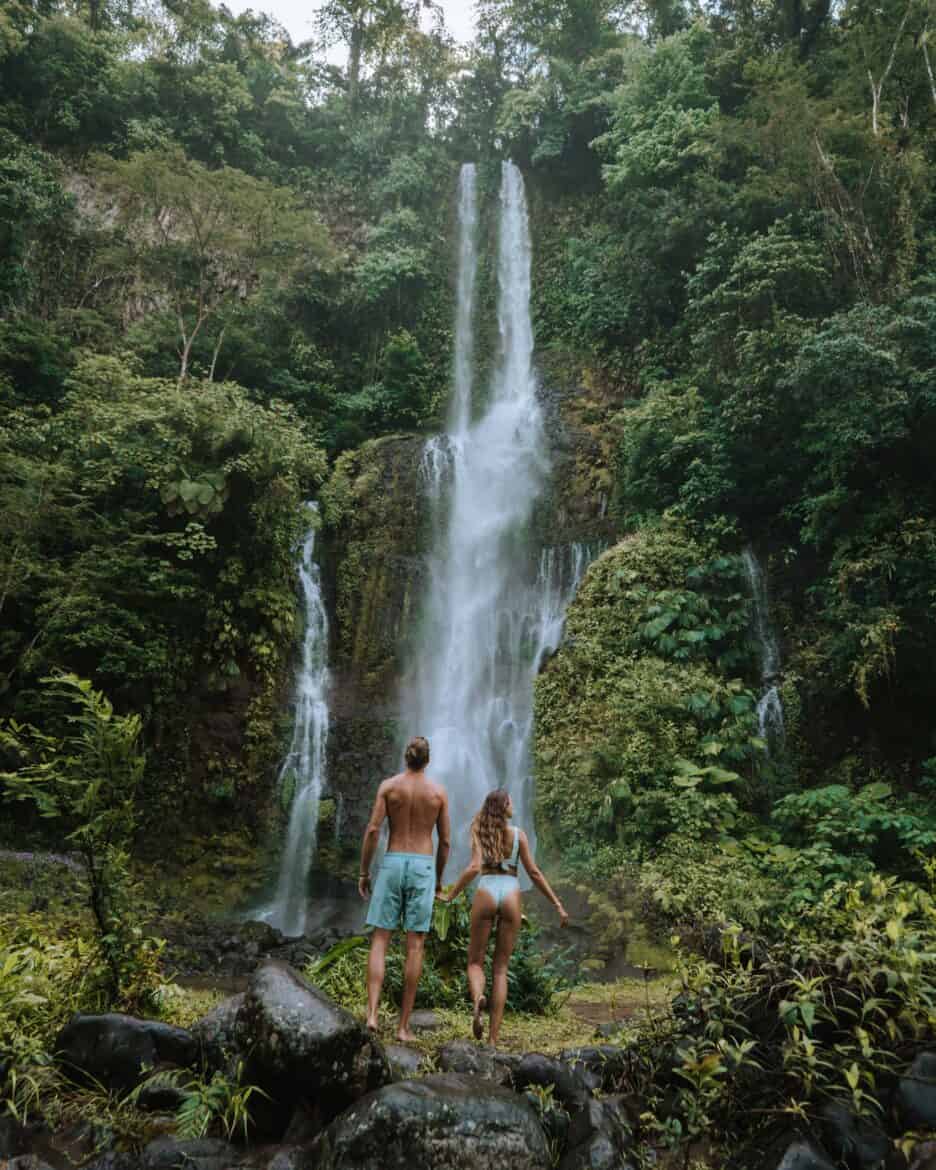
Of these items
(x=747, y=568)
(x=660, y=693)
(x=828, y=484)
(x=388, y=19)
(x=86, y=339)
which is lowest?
(x=660, y=693)

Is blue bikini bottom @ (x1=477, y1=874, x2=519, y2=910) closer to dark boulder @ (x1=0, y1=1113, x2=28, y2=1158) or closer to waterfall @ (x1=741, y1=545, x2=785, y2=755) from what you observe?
dark boulder @ (x1=0, y1=1113, x2=28, y2=1158)

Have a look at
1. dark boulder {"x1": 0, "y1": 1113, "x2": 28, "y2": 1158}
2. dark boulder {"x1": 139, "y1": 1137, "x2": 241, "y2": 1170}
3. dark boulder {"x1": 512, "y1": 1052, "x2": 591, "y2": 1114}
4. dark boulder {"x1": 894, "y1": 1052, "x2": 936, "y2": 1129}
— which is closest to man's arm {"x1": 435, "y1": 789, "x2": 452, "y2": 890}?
dark boulder {"x1": 512, "y1": 1052, "x2": 591, "y2": 1114}

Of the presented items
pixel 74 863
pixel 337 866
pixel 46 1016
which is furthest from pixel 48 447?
pixel 46 1016

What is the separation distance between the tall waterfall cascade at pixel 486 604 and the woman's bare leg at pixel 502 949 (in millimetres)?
6605

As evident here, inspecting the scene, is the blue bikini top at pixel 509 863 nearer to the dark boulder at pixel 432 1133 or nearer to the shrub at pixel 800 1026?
the shrub at pixel 800 1026

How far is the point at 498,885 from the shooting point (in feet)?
14.2

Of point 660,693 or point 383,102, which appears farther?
point 383,102

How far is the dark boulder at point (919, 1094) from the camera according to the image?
9.66ft

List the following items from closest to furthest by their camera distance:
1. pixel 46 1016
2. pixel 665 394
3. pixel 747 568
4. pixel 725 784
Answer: pixel 46 1016 → pixel 725 784 → pixel 747 568 → pixel 665 394

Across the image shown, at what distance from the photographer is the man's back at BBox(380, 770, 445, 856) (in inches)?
170

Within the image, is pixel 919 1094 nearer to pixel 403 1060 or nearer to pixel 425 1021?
pixel 403 1060

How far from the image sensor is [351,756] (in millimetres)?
12070

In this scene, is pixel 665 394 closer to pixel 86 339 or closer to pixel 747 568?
pixel 747 568

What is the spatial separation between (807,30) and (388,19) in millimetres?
13789
